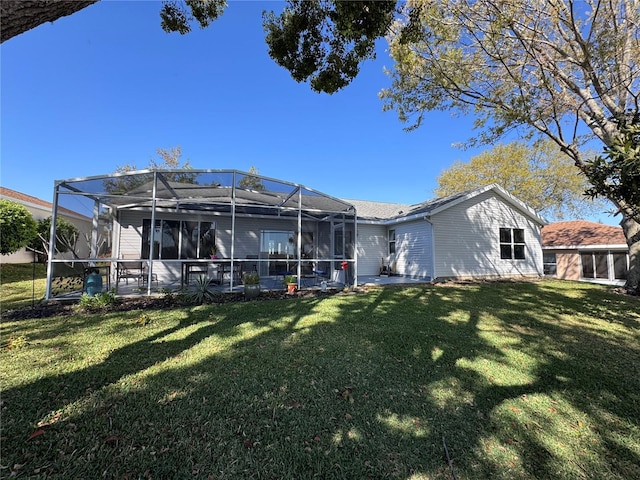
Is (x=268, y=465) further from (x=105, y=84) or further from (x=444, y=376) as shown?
(x=105, y=84)

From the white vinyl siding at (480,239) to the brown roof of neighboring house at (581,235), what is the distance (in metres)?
5.73

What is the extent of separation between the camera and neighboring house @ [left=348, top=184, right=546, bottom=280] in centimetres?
1199

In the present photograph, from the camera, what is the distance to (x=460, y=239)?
1241cm

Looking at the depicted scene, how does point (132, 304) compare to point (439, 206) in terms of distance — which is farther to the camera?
point (439, 206)

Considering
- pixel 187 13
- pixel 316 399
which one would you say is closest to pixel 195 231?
pixel 187 13

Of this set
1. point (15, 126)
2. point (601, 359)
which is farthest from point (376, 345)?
point (15, 126)

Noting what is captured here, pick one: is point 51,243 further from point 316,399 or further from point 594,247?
point 594,247

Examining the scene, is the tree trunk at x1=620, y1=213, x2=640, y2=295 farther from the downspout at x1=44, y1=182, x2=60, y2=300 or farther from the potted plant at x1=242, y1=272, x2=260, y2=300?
the downspout at x1=44, y1=182, x2=60, y2=300

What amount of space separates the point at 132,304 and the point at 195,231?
5.13m

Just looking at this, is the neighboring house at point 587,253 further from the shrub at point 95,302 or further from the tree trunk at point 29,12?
the shrub at point 95,302

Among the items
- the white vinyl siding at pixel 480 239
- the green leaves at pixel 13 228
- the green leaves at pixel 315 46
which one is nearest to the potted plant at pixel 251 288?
the green leaves at pixel 315 46

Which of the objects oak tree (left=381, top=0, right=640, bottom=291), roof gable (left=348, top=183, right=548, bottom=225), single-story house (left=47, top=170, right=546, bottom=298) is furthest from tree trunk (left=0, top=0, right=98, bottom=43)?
roof gable (left=348, top=183, right=548, bottom=225)

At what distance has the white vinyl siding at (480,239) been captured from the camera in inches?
474

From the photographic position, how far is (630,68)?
6836mm
